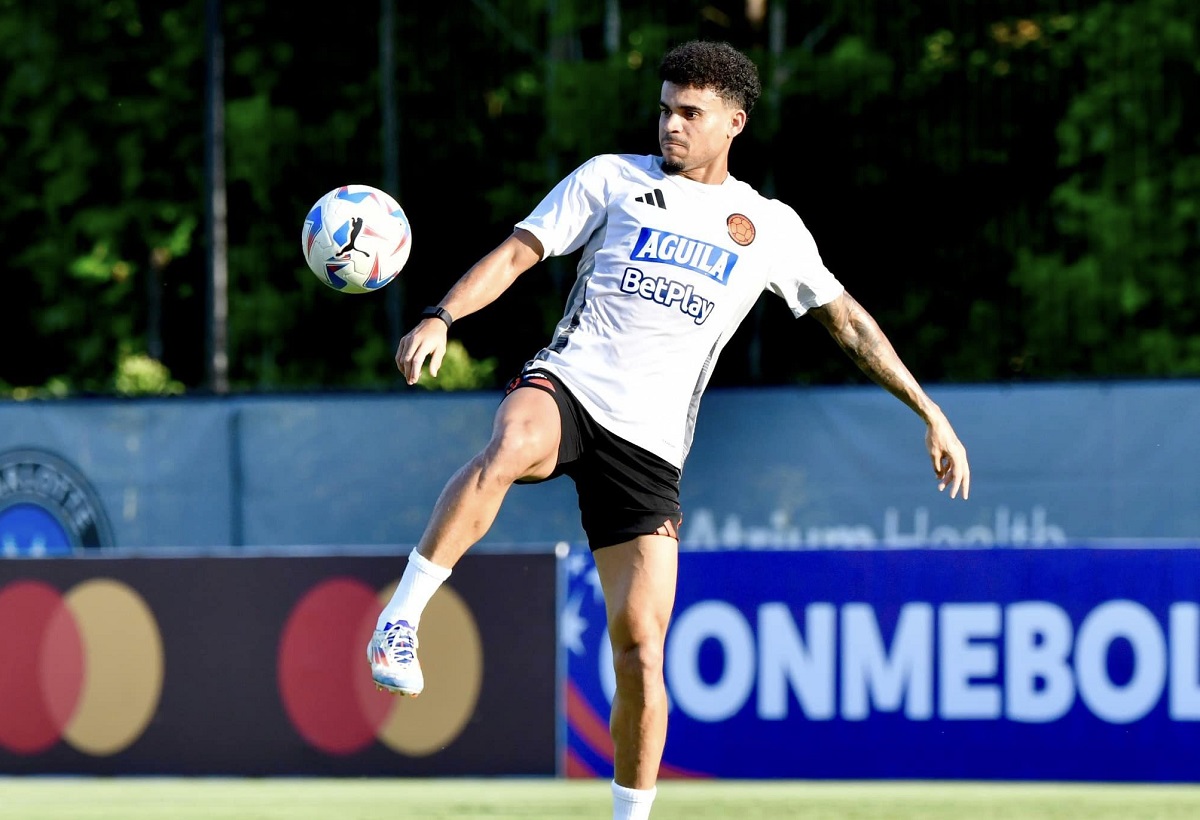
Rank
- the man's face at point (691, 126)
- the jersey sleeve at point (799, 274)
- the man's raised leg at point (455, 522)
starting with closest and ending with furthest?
the man's raised leg at point (455, 522)
the man's face at point (691, 126)
the jersey sleeve at point (799, 274)

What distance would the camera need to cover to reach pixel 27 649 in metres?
9.73

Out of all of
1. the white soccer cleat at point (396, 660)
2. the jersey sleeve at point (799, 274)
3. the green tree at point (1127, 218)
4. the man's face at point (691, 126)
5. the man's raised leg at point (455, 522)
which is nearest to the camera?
the white soccer cleat at point (396, 660)

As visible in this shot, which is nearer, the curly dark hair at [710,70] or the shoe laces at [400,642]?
the shoe laces at [400,642]

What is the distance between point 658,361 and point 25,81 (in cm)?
2111

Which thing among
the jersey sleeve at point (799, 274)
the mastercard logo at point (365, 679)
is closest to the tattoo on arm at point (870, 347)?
the jersey sleeve at point (799, 274)

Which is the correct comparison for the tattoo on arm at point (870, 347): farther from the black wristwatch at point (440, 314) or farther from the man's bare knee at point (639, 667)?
the black wristwatch at point (440, 314)

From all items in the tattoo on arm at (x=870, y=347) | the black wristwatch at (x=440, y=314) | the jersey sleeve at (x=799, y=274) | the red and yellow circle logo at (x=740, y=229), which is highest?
the red and yellow circle logo at (x=740, y=229)

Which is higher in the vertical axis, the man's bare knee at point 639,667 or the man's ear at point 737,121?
the man's ear at point 737,121

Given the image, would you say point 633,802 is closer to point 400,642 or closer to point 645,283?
point 400,642

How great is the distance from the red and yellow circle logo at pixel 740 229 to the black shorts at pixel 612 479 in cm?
74

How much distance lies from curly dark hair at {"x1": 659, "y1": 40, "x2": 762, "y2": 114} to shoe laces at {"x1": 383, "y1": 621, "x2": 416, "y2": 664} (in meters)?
1.91

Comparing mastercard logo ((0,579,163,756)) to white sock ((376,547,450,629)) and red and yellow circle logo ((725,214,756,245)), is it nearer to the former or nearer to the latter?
white sock ((376,547,450,629))

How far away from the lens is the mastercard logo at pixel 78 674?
968 centimetres

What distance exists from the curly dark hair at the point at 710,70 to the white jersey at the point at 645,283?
29 cm
